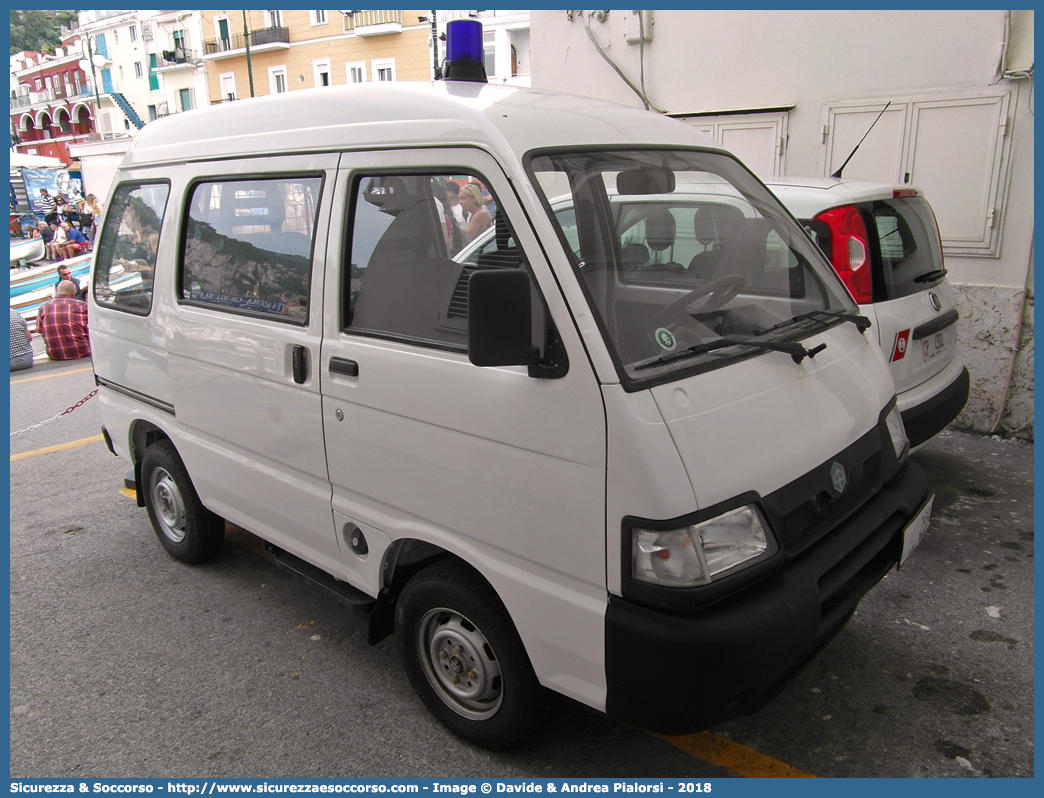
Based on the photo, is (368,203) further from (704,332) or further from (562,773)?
(562,773)

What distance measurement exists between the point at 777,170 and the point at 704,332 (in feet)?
17.6

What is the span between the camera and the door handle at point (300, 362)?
288 cm

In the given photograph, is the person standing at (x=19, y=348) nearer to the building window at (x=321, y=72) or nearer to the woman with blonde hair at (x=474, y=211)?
the woman with blonde hair at (x=474, y=211)

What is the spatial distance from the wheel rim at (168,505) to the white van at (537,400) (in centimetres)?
74

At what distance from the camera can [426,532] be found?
2.56 meters

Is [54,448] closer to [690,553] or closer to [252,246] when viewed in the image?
[252,246]

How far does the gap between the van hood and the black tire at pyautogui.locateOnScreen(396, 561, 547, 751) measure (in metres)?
0.88

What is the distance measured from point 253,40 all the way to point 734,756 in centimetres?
4416

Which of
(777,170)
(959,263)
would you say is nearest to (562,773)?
(959,263)

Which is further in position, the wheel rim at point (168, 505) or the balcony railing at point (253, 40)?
the balcony railing at point (253, 40)

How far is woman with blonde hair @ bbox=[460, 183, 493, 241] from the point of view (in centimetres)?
235

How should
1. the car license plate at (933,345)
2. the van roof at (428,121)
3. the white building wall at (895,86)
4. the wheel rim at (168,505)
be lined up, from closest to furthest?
the van roof at (428,121) → the wheel rim at (168,505) → the car license plate at (933,345) → the white building wall at (895,86)

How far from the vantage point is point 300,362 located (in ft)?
9.47

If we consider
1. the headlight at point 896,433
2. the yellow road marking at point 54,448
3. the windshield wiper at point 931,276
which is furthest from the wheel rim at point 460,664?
the yellow road marking at point 54,448
